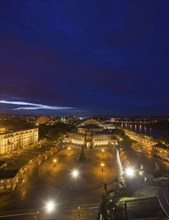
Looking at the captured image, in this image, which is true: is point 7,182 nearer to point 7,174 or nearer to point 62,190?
point 7,174

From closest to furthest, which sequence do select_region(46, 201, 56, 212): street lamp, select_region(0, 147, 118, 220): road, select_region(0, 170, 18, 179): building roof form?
1. select_region(0, 147, 118, 220): road
2. select_region(46, 201, 56, 212): street lamp
3. select_region(0, 170, 18, 179): building roof

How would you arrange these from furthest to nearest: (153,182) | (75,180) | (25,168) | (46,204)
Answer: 1. (25,168)
2. (75,180)
3. (46,204)
4. (153,182)

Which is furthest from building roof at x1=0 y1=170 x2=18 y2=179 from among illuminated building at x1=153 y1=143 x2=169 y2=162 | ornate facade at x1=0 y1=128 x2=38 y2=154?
illuminated building at x1=153 y1=143 x2=169 y2=162

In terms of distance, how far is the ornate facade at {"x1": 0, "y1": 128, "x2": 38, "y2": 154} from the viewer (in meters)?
50.6

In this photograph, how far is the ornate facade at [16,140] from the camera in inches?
1991

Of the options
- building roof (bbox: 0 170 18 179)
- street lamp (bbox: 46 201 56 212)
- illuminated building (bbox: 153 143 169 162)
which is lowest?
street lamp (bbox: 46 201 56 212)

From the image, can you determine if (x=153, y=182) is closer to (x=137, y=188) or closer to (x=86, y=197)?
(x=137, y=188)

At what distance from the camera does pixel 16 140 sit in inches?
2222

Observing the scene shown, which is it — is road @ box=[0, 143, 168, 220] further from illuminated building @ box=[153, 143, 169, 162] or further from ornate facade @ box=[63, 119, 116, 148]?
ornate facade @ box=[63, 119, 116, 148]

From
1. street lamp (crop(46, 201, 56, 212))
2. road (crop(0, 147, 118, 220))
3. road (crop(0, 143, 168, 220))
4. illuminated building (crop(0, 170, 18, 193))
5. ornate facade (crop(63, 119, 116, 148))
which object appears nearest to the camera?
road (crop(0, 143, 168, 220))

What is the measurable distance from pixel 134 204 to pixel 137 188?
144 inches

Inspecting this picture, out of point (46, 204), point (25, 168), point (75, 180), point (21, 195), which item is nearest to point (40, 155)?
point (25, 168)

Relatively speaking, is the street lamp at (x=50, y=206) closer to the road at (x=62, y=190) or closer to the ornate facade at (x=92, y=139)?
the road at (x=62, y=190)

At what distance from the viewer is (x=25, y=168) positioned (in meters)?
33.2
